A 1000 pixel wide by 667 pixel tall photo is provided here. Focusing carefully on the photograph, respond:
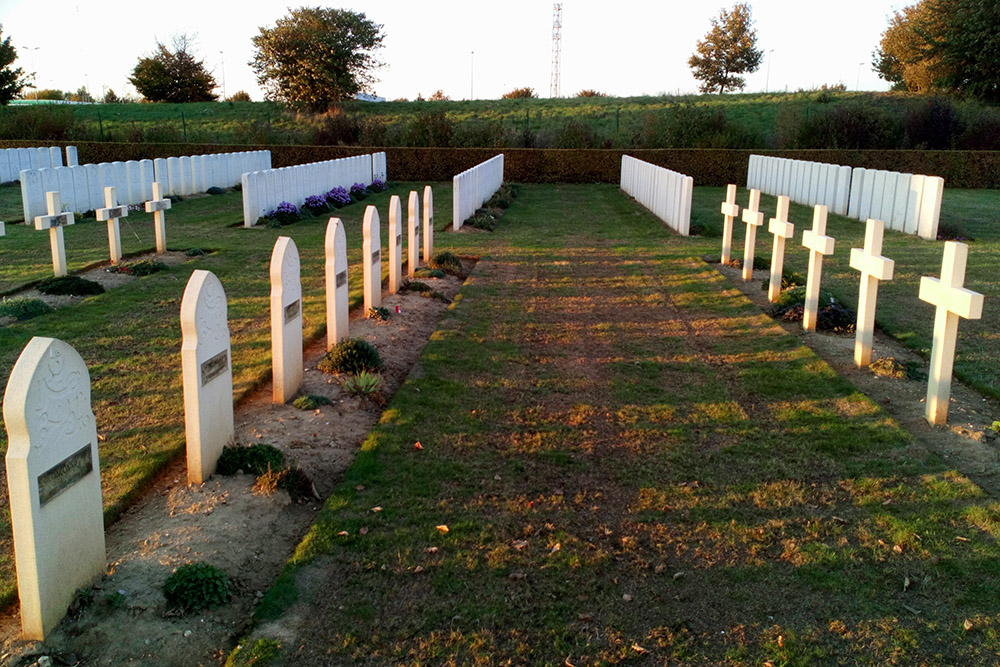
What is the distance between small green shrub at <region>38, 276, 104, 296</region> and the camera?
1039 centimetres

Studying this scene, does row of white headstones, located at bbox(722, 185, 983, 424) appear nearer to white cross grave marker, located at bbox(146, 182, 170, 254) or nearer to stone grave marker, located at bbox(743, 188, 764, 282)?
stone grave marker, located at bbox(743, 188, 764, 282)

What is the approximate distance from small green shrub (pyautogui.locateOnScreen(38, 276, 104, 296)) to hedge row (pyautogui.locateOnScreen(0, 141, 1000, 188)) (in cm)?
2142

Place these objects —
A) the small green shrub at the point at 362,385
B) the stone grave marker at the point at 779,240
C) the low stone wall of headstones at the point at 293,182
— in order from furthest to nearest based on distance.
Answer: the low stone wall of headstones at the point at 293,182 → the stone grave marker at the point at 779,240 → the small green shrub at the point at 362,385

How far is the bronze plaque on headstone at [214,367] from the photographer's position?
16.4 feet

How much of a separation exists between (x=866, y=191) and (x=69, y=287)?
1650 cm

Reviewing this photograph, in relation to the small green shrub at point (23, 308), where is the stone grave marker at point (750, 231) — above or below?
above

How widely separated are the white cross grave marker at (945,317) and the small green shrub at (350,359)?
4.24 meters

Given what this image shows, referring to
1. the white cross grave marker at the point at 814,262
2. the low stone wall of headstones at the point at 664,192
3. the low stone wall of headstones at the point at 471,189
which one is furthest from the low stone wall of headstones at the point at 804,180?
the white cross grave marker at the point at 814,262

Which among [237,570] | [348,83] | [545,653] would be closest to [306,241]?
[237,570]

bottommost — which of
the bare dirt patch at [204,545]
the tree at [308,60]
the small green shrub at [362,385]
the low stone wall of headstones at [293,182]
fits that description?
the bare dirt patch at [204,545]

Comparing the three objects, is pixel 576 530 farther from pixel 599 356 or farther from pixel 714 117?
pixel 714 117

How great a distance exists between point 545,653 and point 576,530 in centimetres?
112

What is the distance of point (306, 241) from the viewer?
15.8 metres

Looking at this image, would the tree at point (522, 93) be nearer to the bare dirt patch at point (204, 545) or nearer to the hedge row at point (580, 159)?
the hedge row at point (580, 159)
